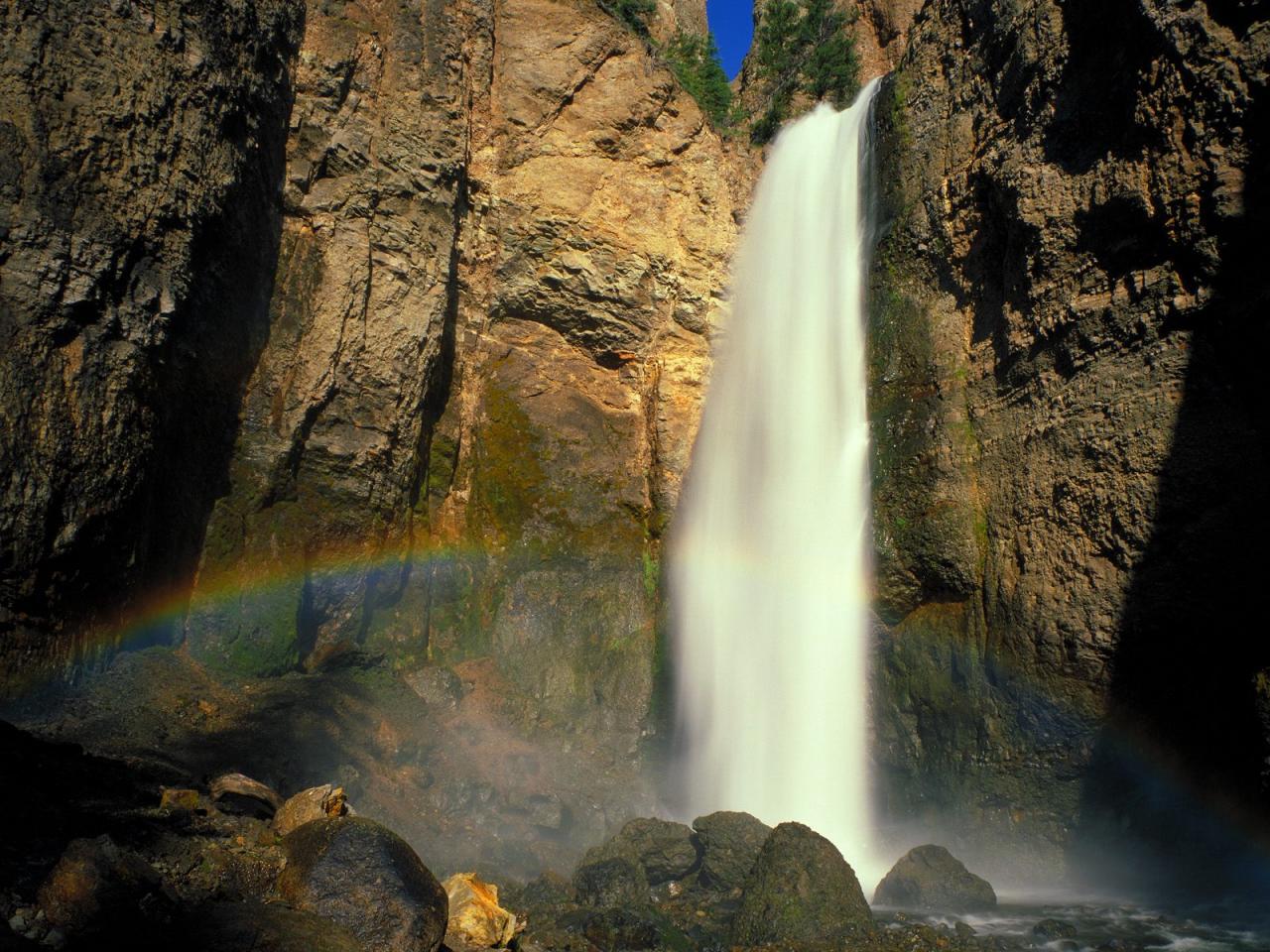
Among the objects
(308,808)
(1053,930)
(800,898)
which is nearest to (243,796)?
(308,808)

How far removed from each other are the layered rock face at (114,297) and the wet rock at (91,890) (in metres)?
Result: 5.11

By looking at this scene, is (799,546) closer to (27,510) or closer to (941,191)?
(941,191)

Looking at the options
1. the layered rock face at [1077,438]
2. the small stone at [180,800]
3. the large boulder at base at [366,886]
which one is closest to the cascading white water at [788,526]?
the layered rock face at [1077,438]

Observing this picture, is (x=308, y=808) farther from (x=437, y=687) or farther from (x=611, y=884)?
(x=437, y=687)

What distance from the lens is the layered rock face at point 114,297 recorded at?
920 cm

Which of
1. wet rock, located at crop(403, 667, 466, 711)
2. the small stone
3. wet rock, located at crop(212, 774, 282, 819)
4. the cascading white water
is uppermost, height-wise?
the cascading white water

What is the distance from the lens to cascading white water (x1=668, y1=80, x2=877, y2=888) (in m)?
13.3

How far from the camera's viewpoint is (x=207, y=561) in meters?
12.2

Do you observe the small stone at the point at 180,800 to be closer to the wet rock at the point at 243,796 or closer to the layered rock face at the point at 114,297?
the wet rock at the point at 243,796

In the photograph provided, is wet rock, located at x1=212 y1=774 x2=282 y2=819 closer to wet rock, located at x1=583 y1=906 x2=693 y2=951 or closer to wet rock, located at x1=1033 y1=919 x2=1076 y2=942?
wet rock, located at x1=583 y1=906 x2=693 y2=951

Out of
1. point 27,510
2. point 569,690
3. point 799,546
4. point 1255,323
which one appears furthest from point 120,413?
point 1255,323

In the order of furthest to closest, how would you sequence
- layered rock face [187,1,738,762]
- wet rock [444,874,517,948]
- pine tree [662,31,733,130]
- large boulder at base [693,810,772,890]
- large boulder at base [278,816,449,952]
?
pine tree [662,31,733,130] → layered rock face [187,1,738,762] → large boulder at base [693,810,772,890] → wet rock [444,874,517,948] → large boulder at base [278,816,449,952]

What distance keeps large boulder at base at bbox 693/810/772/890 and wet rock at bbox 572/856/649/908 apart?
80 cm

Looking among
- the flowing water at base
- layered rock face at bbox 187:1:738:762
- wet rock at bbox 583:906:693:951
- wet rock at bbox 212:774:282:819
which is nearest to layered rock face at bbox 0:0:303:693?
layered rock face at bbox 187:1:738:762
